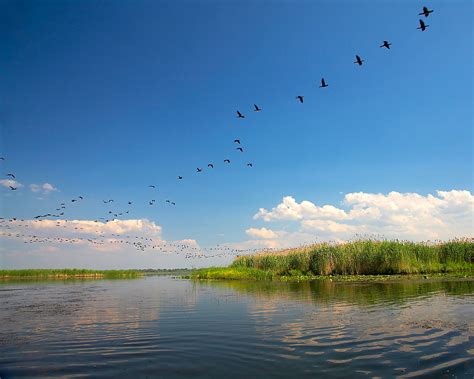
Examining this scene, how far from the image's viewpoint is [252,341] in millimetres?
12922

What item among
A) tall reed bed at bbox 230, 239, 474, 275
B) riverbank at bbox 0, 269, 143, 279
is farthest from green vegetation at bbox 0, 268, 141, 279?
tall reed bed at bbox 230, 239, 474, 275

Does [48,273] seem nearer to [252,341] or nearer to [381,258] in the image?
[381,258]

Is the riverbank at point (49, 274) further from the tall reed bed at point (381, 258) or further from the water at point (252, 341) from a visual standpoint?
the water at point (252, 341)

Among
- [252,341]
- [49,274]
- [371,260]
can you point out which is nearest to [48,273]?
[49,274]

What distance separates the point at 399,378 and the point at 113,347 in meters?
9.25

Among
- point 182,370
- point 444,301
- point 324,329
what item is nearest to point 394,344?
point 324,329

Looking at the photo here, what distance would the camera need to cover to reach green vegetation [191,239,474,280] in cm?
4681

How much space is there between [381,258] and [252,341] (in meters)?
38.6

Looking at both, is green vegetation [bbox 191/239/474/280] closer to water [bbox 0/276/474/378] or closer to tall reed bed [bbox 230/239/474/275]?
tall reed bed [bbox 230/239/474/275]

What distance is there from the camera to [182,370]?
9930 millimetres

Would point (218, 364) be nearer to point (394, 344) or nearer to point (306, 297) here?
point (394, 344)

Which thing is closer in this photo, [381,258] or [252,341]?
[252,341]

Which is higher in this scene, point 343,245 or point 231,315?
point 343,245

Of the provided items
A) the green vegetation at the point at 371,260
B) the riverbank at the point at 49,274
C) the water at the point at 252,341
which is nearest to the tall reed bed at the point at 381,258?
the green vegetation at the point at 371,260
